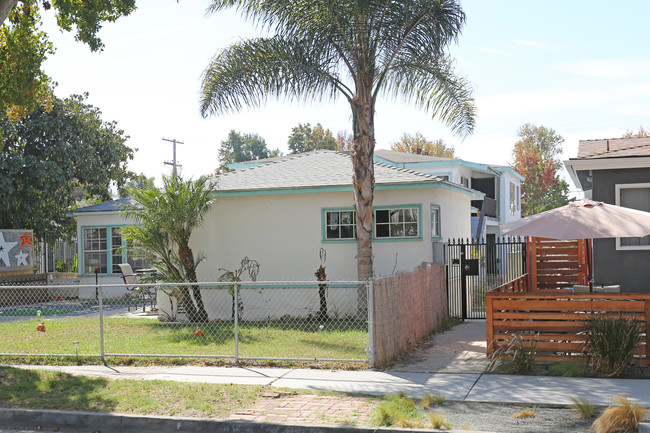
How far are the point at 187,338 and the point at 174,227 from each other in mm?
2902

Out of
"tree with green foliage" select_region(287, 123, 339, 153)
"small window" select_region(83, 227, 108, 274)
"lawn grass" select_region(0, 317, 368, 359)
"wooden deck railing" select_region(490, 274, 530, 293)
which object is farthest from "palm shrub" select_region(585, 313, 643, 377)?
"tree with green foliage" select_region(287, 123, 339, 153)

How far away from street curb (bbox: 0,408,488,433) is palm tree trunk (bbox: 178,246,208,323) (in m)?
7.50

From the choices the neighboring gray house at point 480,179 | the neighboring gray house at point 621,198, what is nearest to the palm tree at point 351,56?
the neighboring gray house at point 621,198

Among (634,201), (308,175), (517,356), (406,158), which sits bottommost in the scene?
(517,356)

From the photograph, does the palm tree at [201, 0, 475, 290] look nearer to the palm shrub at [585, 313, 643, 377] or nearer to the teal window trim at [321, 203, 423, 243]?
the teal window trim at [321, 203, 423, 243]

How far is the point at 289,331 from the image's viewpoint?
538 inches

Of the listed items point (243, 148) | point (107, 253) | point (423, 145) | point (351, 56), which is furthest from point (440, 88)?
point (243, 148)

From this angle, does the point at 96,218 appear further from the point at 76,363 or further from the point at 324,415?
the point at 324,415

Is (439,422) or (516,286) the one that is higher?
(516,286)

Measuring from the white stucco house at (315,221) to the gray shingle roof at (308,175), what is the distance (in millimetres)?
25

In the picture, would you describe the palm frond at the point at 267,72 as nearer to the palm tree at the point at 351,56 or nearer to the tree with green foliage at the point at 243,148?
the palm tree at the point at 351,56

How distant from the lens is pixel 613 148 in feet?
45.3

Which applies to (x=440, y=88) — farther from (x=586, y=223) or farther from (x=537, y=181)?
(x=537, y=181)

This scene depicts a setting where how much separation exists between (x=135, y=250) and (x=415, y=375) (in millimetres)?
9037
